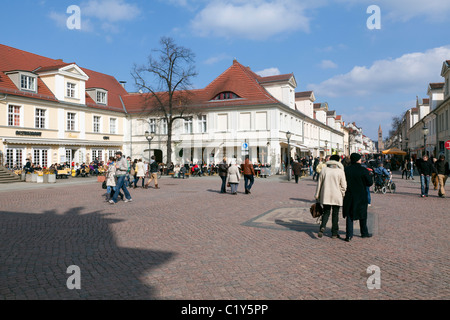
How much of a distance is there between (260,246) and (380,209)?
6539 millimetres

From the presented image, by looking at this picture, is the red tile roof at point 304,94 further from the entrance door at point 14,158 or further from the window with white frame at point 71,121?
the entrance door at point 14,158

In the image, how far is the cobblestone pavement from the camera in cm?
455

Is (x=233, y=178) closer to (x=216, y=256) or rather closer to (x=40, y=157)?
(x=216, y=256)

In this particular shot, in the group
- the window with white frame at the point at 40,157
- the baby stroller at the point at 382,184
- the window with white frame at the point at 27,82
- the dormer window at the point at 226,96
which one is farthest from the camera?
the dormer window at the point at 226,96

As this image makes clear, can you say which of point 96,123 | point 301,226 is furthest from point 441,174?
point 96,123

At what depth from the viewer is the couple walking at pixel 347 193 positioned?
291 inches

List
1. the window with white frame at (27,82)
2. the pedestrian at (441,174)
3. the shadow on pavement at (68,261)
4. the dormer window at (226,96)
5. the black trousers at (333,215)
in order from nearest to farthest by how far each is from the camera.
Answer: the shadow on pavement at (68,261)
the black trousers at (333,215)
the pedestrian at (441,174)
the window with white frame at (27,82)
the dormer window at (226,96)

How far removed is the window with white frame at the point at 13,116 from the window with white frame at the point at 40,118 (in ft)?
5.69

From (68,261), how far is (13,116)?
29971 millimetres

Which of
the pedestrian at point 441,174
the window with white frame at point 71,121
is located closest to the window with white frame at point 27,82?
the window with white frame at point 71,121

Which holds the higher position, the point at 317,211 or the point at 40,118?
the point at 40,118

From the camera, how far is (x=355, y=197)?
741 centimetres
